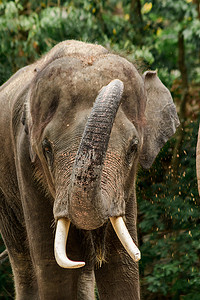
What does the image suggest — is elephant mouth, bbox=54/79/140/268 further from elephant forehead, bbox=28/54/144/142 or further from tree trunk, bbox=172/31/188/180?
tree trunk, bbox=172/31/188/180

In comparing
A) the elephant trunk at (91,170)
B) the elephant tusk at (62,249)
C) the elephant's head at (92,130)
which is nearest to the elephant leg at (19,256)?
the elephant's head at (92,130)

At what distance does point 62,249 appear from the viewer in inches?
119

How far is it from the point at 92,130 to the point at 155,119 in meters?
1.12

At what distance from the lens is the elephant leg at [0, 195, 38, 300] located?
488cm

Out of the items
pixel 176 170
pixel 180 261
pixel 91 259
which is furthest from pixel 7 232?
pixel 176 170

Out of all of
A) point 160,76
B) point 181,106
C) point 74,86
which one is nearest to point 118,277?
point 74,86

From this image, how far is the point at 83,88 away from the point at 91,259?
1.11 metres

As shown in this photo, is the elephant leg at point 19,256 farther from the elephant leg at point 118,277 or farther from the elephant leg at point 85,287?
the elephant leg at point 118,277

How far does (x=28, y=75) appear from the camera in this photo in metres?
4.48

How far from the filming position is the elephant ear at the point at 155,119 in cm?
390

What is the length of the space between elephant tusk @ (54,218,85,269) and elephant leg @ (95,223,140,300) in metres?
0.94

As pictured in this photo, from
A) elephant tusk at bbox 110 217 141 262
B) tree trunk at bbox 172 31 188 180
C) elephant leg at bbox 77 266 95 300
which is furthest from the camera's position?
tree trunk at bbox 172 31 188 180

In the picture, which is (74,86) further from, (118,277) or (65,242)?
(118,277)

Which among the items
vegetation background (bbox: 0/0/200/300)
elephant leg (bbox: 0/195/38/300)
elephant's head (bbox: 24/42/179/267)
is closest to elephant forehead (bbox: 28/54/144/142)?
elephant's head (bbox: 24/42/179/267)
